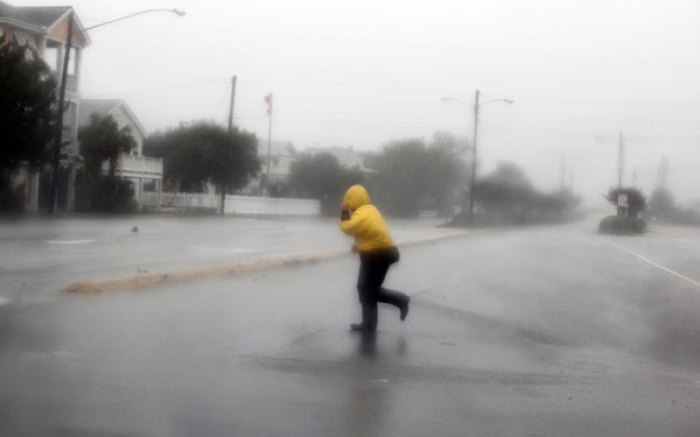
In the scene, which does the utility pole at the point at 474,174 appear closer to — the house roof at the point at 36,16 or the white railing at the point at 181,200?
the white railing at the point at 181,200

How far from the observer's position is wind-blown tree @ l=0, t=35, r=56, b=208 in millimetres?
37344

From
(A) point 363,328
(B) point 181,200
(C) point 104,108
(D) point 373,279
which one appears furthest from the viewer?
(C) point 104,108

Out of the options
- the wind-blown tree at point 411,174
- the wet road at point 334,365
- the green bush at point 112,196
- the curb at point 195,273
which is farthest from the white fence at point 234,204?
the wet road at point 334,365

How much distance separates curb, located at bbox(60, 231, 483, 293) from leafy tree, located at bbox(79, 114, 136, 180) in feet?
105

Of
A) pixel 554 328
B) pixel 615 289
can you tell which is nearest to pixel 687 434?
pixel 554 328

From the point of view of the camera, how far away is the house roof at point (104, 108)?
200 feet

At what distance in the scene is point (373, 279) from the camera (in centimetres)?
1066

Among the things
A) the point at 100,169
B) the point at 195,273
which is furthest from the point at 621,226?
the point at 195,273

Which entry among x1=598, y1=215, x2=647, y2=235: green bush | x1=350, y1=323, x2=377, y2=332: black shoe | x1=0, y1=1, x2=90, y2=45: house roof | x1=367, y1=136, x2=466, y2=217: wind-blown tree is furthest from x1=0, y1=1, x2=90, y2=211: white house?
x1=350, y1=323, x2=377, y2=332: black shoe

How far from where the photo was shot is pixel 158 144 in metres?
68.5

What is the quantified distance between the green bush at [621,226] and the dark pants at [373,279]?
48.6 m

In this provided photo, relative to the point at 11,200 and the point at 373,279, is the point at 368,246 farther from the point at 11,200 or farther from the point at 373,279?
the point at 11,200

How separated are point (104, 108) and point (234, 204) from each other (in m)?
10.6

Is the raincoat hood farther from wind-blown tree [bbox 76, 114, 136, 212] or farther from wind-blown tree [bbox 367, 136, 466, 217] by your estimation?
wind-blown tree [bbox 76, 114, 136, 212]
